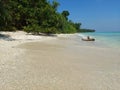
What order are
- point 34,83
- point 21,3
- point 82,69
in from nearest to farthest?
point 34,83
point 82,69
point 21,3

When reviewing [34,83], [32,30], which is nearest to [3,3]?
[32,30]

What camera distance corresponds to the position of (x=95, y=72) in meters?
6.95

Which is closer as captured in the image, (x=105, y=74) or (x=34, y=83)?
(x=34, y=83)

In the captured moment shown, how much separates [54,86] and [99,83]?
1128 millimetres

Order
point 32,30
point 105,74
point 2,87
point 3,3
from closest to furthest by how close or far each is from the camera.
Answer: point 2,87, point 105,74, point 3,3, point 32,30

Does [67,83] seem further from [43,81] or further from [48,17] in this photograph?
[48,17]

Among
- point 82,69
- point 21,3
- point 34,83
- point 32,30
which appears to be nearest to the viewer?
point 34,83

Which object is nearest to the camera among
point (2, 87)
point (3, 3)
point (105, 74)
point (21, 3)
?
point (2, 87)

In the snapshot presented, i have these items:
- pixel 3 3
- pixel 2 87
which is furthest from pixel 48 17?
pixel 2 87

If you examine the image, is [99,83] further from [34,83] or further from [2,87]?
[2,87]

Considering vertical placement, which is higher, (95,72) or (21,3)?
(21,3)

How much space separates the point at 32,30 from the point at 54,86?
2781cm

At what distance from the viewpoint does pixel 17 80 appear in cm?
569

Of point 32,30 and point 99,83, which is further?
point 32,30
